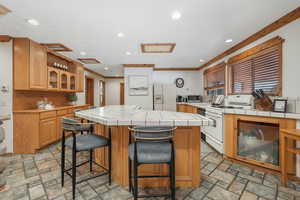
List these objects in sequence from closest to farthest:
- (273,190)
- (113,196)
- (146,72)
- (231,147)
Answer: (113,196), (273,190), (231,147), (146,72)

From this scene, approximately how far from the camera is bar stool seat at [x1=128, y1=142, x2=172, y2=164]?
1.26 m

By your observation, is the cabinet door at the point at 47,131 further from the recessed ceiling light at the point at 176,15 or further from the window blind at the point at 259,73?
the window blind at the point at 259,73

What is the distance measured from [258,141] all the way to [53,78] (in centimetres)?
478

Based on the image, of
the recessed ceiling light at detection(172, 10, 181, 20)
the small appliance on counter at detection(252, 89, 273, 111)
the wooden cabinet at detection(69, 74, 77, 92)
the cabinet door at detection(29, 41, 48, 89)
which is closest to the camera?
the recessed ceiling light at detection(172, 10, 181, 20)

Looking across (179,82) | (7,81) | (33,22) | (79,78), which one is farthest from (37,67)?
(179,82)

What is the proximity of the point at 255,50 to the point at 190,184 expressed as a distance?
9.09 ft

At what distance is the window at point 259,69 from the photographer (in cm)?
222

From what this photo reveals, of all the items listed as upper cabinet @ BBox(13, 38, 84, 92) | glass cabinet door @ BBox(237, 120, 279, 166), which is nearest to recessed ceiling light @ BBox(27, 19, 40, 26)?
upper cabinet @ BBox(13, 38, 84, 92)

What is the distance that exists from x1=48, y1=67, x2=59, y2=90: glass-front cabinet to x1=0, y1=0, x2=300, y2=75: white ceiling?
2.61 feet

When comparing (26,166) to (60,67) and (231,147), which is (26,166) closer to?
(60,67)

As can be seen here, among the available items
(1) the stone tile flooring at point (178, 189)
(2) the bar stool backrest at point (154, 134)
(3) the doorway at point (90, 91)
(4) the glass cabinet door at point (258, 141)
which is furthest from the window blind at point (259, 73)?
(3) the doorway at point (90, 91)

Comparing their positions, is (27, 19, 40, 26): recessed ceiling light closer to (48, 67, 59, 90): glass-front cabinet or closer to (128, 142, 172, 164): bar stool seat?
(48, 67, 59, 90): glass-front cabinet

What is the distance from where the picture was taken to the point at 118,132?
169cm

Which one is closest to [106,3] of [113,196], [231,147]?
[113,196]
